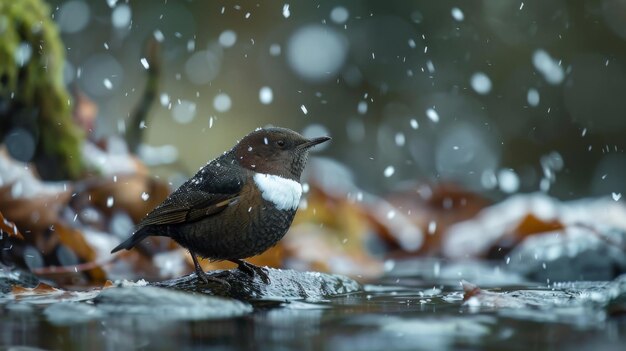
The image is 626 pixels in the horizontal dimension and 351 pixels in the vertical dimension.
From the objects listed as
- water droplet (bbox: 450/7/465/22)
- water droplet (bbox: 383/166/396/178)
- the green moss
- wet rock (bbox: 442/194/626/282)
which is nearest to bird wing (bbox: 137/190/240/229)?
the green moss

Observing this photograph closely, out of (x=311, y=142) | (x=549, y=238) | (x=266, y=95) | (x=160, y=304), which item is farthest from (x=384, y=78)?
(x=160, y=304)

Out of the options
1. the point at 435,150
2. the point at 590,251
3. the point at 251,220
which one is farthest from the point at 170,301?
the point at 435,150

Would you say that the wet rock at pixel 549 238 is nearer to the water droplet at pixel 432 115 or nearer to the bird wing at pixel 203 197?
the bird wing at pixel 203 197

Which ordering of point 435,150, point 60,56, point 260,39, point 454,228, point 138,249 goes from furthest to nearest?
point 435,150 → point 260,39 → point 454,228 → point 60,56 → point 138,249

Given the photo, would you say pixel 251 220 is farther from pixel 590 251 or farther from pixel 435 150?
pixel 435 150

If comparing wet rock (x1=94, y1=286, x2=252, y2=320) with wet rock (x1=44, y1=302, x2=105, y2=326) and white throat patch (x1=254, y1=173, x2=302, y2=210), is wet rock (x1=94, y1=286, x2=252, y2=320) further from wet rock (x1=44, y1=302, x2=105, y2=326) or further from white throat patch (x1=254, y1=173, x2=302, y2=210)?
white throat patch (x1=254, y1=173, x2=302, y2=210)

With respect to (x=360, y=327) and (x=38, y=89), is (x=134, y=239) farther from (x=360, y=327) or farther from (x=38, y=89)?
(x=38, y=89)
